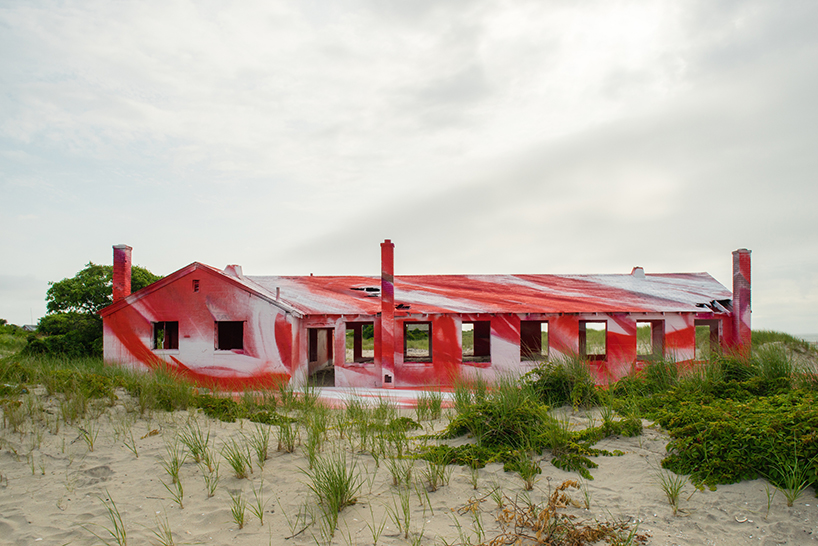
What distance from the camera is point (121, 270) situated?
16422 millimetres

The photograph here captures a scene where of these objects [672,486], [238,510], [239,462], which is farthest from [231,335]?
[672,486]

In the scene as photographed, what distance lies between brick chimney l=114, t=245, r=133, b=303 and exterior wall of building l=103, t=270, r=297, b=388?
1982 millimetres

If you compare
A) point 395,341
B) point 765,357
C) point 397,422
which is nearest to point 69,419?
point 397,422

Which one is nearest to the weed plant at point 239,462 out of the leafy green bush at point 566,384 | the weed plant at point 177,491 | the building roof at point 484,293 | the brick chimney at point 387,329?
the weed plant at point 177,491

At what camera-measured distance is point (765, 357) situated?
865 cm

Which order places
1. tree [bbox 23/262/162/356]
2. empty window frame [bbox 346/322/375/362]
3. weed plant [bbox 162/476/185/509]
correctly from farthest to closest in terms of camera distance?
1. empty window frame [bbox 346/322/375/362]
2. tree [bbox 23/262/162/356]
3. weed plant [bbox 162/476/185/509]

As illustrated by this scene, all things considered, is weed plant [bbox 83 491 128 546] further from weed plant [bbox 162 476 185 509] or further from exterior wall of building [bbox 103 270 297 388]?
exterior wall of building [bbox 103 270 297 388]

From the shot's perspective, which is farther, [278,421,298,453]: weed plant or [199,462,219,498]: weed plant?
[278,421,298,453]: weed plant

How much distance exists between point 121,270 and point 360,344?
9.23 metres

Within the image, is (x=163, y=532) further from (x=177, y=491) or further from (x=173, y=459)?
(x=173, y=459)

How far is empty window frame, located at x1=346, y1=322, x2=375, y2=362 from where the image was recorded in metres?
20.0

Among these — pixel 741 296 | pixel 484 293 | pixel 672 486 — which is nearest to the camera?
pixel 672 486

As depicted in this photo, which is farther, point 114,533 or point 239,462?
point 239,462

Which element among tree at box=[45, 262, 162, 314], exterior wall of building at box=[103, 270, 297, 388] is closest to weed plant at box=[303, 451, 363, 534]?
exterior wall of building at box=[103, 270, 297, 388]
